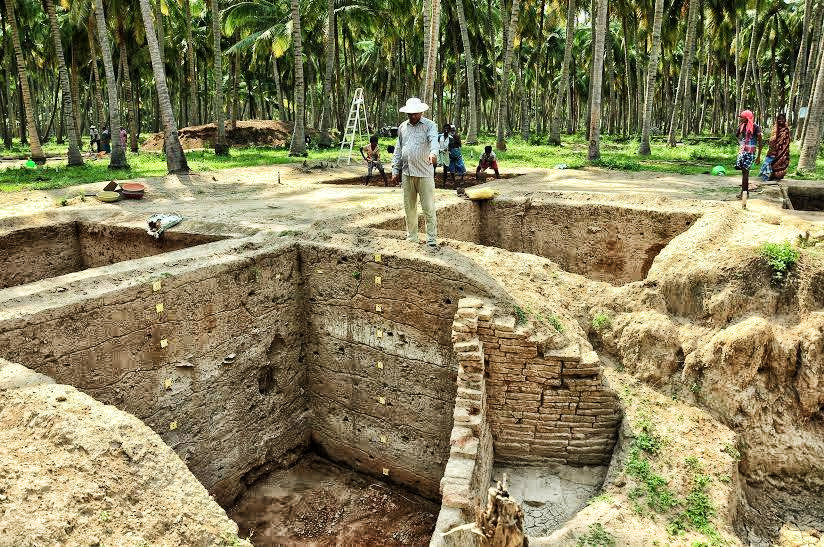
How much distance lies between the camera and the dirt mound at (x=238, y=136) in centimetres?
3055

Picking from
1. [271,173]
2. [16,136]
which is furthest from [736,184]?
[16,136]

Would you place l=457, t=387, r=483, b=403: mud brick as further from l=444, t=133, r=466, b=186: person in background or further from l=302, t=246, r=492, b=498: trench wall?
l=444, t=133, r=466, b=186: person in background

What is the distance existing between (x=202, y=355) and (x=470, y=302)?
3639 mm

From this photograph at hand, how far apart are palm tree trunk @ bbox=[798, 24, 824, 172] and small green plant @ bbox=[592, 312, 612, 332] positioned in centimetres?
1106

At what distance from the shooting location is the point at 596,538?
530 centimetres

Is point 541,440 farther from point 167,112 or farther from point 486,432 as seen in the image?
point 167,112

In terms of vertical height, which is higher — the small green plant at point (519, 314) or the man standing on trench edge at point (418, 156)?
the man standing on trench edge at point (418, 156)

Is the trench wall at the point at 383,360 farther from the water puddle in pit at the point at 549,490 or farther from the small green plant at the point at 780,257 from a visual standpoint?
the small green plant at the point at 780,257

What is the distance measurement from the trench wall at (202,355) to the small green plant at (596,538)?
520 cm

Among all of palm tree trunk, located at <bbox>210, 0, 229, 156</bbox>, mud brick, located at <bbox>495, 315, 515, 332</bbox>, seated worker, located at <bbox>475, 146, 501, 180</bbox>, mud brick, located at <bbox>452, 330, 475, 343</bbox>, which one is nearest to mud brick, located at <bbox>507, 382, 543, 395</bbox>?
mud brick, located at <bbox>495, 315, 515, 332</bbox>

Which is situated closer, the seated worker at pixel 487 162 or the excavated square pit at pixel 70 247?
the excavated square pit at pixel 70 247

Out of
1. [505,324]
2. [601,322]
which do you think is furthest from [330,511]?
[601,322]

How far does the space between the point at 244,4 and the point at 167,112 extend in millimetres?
13905

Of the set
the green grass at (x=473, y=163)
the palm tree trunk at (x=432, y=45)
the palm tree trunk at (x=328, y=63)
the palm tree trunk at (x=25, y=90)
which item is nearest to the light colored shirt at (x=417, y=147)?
the green grass at (x=473, y=163)
